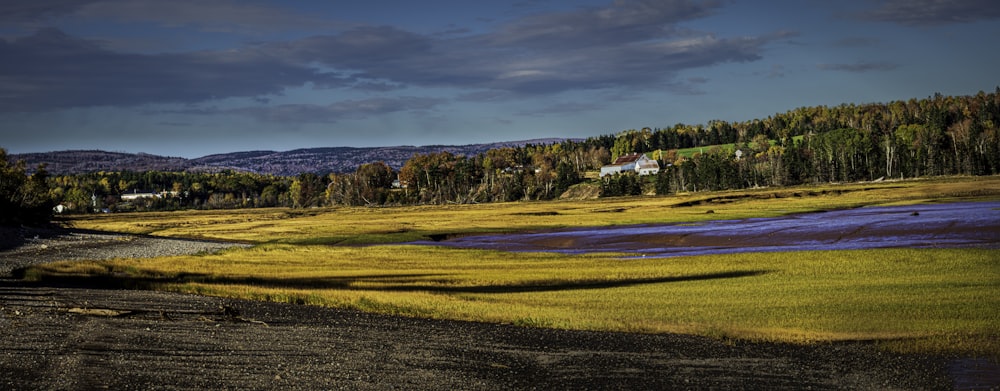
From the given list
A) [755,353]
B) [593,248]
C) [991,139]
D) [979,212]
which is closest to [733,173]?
[991,139]

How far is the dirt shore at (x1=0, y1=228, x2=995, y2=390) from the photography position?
17750 millimetres

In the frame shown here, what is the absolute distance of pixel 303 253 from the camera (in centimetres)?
6450

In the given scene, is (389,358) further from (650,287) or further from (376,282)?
(376,282)

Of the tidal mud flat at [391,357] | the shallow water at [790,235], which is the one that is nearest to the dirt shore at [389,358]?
the tidal mud flat at [391,357]

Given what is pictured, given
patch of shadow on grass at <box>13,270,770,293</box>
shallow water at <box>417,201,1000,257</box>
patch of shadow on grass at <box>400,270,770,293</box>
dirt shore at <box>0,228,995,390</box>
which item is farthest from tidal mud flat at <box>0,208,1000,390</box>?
shallow water at <box>417,201,1000,257</box>

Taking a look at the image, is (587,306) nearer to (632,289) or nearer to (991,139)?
(632,289)

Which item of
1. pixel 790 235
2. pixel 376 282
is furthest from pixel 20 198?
pixel 790 235

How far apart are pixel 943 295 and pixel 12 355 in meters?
26.6

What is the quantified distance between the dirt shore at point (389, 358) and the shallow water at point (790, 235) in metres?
→ 28.2

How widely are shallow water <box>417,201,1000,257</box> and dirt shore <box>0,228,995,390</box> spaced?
92.4ft

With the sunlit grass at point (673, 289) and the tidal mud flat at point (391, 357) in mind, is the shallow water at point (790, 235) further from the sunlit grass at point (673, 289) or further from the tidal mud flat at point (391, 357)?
the tidal mud flat at point (391, 357)

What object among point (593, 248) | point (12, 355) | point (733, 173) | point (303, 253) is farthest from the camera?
point (733, 173)

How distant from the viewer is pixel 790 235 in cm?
5900

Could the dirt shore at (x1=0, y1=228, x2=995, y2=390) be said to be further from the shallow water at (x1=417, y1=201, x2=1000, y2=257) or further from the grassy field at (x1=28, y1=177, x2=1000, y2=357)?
the shallow water at (x1=417, y1=201, x2=1000, y2=257)
